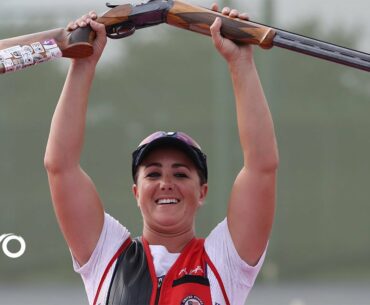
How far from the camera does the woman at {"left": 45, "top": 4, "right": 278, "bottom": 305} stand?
297 centimetres

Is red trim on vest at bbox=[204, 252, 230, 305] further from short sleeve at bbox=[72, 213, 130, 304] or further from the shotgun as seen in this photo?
the shotgun

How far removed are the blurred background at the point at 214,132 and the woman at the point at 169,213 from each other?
4.14 meters

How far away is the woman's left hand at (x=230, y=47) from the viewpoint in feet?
9.66

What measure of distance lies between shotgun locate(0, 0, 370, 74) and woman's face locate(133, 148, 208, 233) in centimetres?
40

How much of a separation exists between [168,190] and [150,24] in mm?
491

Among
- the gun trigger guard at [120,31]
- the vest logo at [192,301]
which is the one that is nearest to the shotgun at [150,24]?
the gun trigger guard at [120,31]

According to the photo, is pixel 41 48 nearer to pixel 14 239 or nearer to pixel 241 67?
pixel 241 67

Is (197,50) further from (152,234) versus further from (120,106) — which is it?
(152,234)

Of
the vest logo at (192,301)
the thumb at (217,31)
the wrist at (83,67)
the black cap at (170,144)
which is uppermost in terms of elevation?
the thumb at (217,31)

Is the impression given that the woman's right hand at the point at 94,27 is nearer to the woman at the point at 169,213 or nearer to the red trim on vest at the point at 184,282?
the woman at the point at 169,213

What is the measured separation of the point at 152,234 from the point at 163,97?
14.1 feet

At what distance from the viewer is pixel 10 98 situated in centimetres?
752

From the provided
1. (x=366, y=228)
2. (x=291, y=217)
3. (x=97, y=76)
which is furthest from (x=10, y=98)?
(x=366, y=228)

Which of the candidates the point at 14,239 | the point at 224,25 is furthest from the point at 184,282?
the point at 14,239
